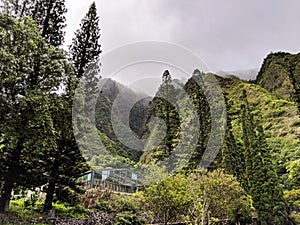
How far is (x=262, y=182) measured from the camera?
18688 mm

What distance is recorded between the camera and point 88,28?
46.4 feet

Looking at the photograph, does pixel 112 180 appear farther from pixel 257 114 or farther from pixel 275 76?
pixel 275 76

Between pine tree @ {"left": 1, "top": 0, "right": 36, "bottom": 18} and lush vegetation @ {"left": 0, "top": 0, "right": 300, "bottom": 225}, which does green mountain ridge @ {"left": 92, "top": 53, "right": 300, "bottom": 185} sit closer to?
lush vegetation @ {"left": 0, "top": 0, "right": 300, "bottom": 225}

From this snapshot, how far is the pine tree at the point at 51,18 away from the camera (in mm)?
11961

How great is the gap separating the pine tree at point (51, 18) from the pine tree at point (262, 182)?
50.0 ft

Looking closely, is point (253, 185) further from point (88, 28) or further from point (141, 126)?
point (88, 28)

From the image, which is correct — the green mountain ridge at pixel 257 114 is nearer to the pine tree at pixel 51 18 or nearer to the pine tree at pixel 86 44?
the pine tree at pixel 86 44

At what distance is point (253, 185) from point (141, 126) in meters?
8.72

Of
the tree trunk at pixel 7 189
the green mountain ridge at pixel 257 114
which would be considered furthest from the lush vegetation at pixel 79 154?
the green mountain ridge at pixel 257 114

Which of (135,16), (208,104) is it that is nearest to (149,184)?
(135,16)

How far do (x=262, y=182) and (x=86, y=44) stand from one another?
47.4 ft

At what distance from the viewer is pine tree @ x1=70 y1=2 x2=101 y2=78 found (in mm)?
13406

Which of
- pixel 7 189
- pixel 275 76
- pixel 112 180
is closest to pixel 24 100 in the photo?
pixel 7 189

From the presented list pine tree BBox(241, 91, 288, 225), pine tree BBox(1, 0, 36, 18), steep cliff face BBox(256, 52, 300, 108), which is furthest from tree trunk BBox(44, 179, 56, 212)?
steep cliff face BBox(256, 52, 300, 108)
